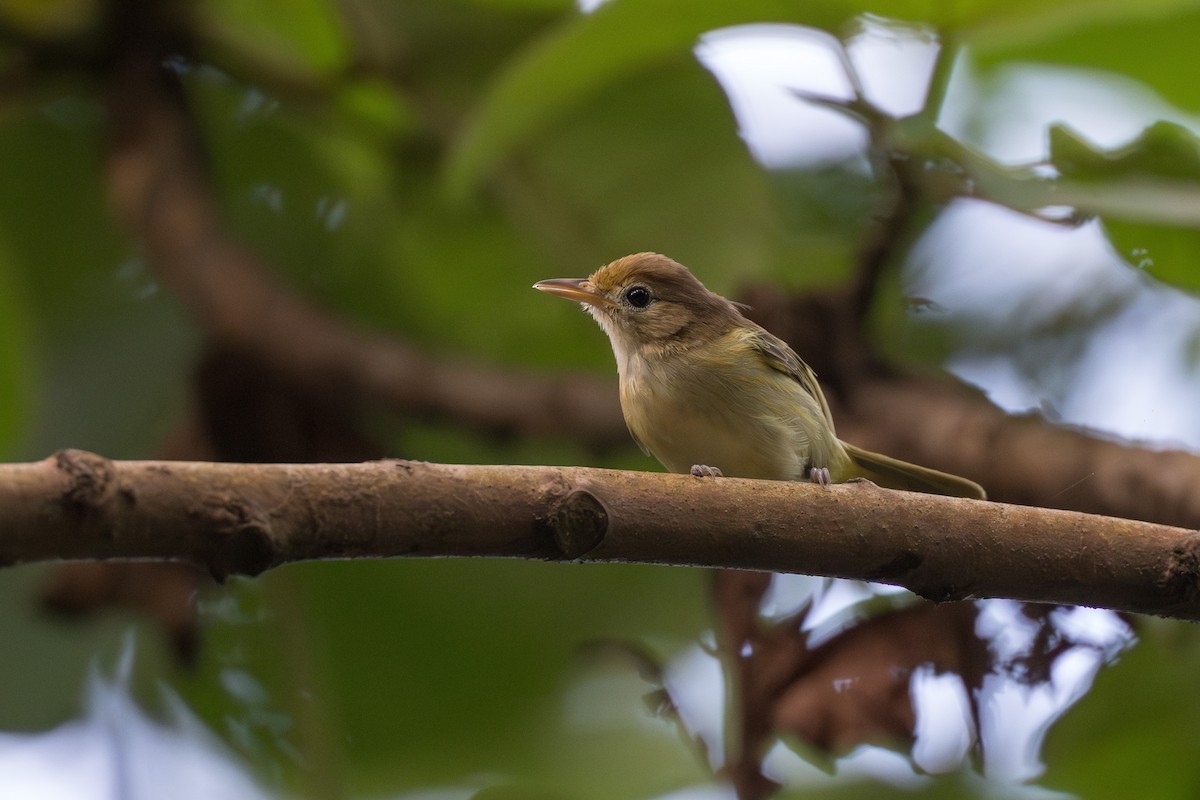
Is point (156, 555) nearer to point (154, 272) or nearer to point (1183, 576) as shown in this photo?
point (1183, 576)

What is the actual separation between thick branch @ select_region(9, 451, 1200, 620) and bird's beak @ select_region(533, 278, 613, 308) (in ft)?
4.53

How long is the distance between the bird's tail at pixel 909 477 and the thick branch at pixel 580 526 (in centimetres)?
69

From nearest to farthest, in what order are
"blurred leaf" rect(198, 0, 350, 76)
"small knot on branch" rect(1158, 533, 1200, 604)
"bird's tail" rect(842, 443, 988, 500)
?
"small knot on branch" rect(1158, 533, 1200, 604), "bird's tail" rect(842, 443, 988, 500), "blurred leaf" rect(198, 0, 350, 76)

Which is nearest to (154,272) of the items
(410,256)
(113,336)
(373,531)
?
(113,336)

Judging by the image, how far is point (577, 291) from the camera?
2938mm

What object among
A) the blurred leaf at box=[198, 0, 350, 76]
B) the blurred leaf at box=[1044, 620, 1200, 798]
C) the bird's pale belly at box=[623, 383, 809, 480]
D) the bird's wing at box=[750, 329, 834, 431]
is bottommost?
the blurred leaf at box=[1044, 620, 1200, 798]

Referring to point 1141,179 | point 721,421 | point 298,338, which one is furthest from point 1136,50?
point 298,338

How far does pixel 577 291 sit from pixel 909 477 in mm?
892

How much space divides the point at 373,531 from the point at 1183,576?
1054mm

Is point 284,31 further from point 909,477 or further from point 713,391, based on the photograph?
point 909,477

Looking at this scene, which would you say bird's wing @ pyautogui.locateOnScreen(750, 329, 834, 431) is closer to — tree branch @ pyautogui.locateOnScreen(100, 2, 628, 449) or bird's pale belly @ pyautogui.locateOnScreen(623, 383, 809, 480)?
bird's pale belly @ pyautogui.locateOnScreen(623, 383, 809, 480)

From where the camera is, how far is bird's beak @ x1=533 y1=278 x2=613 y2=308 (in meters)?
2.88

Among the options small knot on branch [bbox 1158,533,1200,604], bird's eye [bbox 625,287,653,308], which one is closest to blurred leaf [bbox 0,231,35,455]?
bird's eye [bbox 625,287,653,308]

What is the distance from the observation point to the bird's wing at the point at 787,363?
274 centimetres
